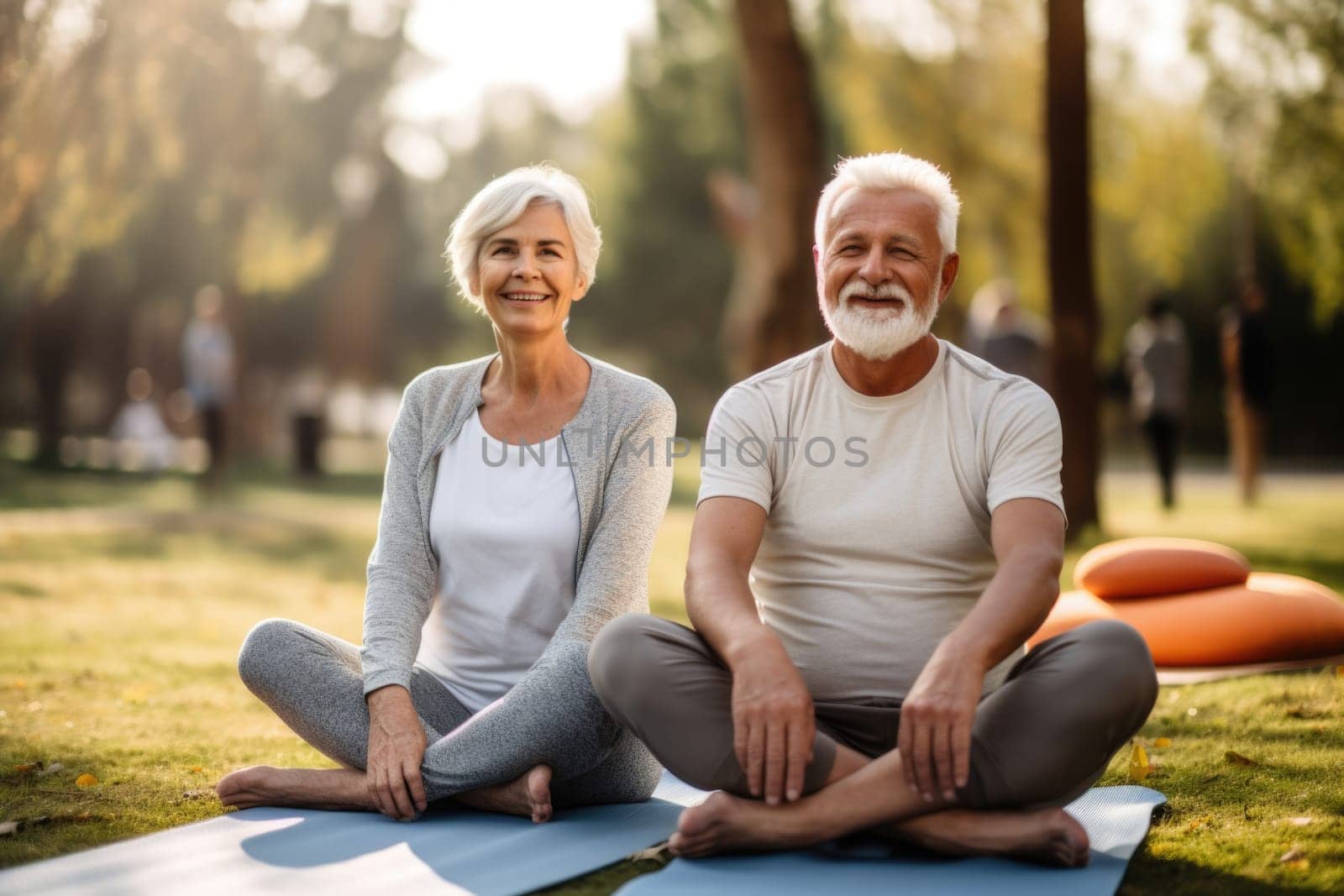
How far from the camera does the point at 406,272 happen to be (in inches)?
1706

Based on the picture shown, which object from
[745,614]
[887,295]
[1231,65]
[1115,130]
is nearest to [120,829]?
[745,614]

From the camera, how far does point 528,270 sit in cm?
397

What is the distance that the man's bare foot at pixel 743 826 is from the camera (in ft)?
10.4

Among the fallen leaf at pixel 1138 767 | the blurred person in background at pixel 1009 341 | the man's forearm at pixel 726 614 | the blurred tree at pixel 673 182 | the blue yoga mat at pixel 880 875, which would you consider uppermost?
the blurred tree at pixel 673 182

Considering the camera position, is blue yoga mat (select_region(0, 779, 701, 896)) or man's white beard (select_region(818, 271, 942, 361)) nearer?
blue yoga mat (select_region(0, 779, 701, 896))

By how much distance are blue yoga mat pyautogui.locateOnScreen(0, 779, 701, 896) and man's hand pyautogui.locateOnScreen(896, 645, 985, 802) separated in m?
0.82

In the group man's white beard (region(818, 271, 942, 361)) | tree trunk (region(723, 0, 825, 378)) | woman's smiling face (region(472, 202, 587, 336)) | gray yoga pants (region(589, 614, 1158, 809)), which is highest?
tree trunk (region(723, 0, 825, 378))

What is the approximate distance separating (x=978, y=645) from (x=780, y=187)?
10.9m

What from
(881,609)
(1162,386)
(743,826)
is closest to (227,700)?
(743,826)

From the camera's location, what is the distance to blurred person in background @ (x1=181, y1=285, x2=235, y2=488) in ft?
56.0

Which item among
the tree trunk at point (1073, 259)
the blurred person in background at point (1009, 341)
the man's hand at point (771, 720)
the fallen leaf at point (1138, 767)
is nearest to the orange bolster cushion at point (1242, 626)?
the fallen leaf at point (1138, 767)

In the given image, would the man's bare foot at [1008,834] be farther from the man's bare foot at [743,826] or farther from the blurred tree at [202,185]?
the blurred tree at [202,185]

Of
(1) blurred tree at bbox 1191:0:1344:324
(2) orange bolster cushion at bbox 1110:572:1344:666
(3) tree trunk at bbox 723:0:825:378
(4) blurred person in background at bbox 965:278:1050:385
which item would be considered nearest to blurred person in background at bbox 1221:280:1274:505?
(1) blurred tree at bbox 1191:0:1344:324

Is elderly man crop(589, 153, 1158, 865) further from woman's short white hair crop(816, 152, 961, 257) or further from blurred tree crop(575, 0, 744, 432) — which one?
blurred tree crop(575, 0, 744, 432)
